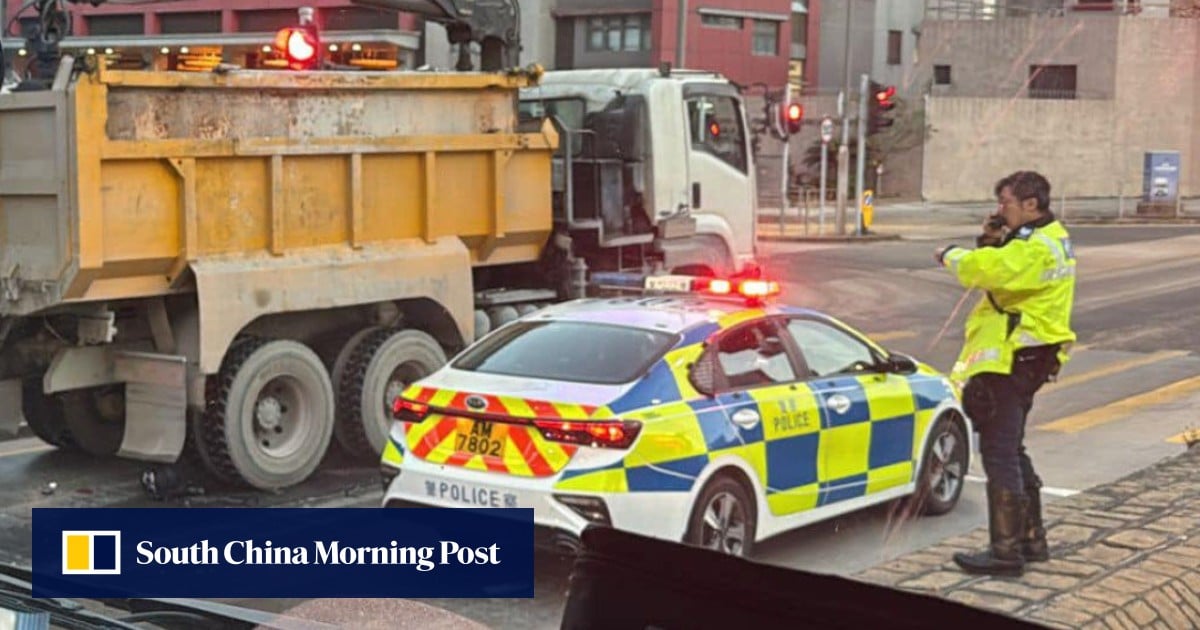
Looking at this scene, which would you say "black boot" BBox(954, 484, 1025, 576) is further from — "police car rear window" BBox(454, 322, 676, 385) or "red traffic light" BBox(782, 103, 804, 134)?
"red traffic light" BBox(782, 103, 804, 134)

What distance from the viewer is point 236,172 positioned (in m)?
8.70

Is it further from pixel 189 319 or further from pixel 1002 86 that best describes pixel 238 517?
pixel 1002 86

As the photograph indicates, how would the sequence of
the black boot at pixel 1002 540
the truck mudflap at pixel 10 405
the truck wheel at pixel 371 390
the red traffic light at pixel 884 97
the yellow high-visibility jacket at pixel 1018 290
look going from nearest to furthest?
the black boot at pixel 1002 540 < the yellow high-visibility jacket at pixel 1018 290 < the truck mudflap at pixel 10 405 < the truck wheel at pixel 371 390 < the red traffic light at pixel 884 97

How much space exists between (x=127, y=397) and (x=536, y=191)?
10.7ft

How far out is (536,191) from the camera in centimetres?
1084

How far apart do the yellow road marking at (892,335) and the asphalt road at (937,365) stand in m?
0.02

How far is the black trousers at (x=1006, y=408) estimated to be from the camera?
257 inches

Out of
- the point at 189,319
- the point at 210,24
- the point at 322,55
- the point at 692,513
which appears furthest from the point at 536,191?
the point at 210,24

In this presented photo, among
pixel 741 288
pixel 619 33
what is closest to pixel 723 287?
pixel 741 288

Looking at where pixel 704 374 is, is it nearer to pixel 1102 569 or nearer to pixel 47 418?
pixel 1102 569

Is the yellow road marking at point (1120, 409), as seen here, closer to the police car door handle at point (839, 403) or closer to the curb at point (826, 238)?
the police car door handle at point (839, 403)

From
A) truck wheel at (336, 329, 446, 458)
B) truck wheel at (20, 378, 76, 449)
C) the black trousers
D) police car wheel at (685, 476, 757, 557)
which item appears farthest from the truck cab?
the black trousers

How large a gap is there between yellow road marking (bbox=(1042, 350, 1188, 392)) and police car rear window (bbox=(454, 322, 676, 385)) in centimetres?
635

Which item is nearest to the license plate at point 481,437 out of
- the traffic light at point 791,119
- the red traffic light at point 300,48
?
the red traffic light at point 300,48
